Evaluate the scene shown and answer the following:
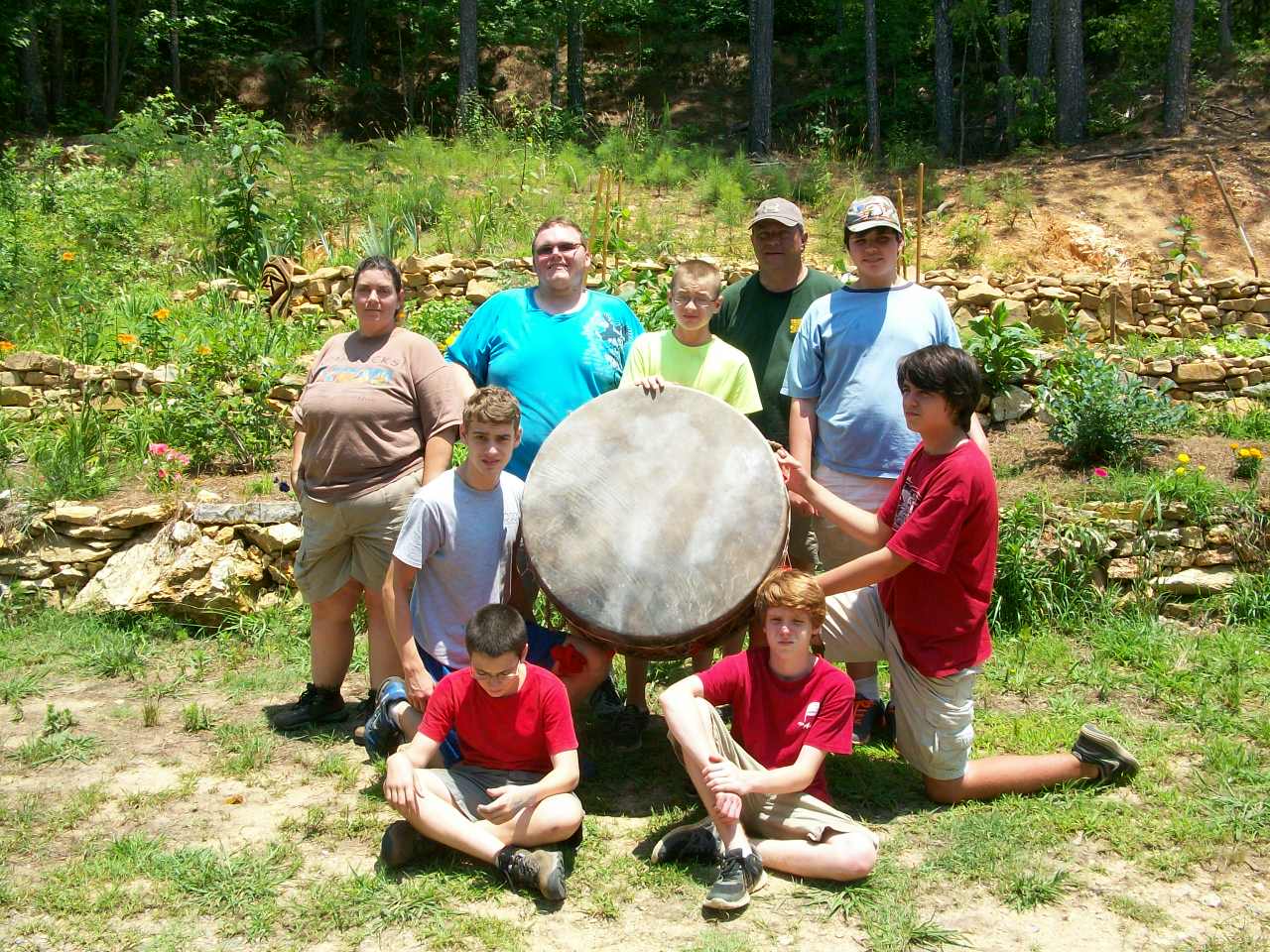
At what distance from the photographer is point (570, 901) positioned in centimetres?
321

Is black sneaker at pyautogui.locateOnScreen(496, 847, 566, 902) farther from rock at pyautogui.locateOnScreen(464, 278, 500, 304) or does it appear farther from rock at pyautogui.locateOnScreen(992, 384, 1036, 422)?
rock at pyautogui.locateOnScreen(464, 278, 500, 304)

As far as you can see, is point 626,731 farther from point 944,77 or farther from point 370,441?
point 944,77

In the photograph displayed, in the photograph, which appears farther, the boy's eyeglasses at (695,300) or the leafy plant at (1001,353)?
the leafy plant at (1001,353)

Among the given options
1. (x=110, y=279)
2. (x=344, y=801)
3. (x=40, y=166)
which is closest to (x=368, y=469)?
(x=344, y=801)

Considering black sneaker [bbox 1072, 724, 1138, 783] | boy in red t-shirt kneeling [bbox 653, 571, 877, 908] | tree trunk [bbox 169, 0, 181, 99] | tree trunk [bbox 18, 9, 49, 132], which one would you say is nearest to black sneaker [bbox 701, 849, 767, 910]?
boy in red t-shirt kneeling [bbox 653, 571, 877, 908]

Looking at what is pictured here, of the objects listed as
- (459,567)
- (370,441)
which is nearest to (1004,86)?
(370,441)

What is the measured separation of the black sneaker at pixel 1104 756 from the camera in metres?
3.71

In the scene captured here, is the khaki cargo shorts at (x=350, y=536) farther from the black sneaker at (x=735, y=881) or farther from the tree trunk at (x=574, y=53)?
the tree trunk at (x=574, y=53)

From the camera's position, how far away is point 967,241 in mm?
11609

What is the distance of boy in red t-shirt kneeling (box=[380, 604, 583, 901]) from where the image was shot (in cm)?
327

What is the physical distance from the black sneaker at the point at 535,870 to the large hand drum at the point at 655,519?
722 mm

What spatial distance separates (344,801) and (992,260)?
943 centimetres

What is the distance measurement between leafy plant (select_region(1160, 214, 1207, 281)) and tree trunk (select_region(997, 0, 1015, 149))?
5.31 m

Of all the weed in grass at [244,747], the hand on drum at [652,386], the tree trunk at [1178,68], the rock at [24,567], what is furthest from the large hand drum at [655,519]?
the tree trunk at [1178,68]
